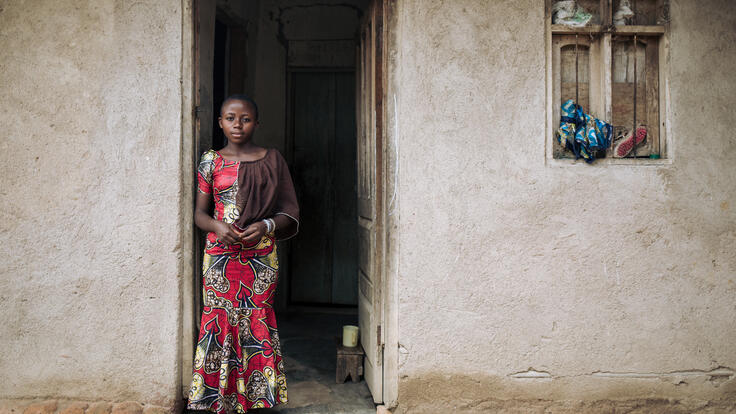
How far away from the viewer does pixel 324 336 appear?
442 centimetres

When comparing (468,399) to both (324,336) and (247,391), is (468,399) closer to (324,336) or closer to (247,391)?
(247,391)

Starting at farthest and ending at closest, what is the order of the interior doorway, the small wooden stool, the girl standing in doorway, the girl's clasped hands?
the interior doorway, the small wooden stool, the girl standing in doorway, the girl's clasped hands

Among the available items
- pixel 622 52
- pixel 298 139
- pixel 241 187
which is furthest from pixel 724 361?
pixel 298 139

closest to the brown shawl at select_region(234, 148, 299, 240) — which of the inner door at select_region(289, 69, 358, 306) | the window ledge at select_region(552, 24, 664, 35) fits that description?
the window ledge at select_region(552, 24, 664, 35)

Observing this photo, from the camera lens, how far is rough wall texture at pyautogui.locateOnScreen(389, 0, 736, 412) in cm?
281

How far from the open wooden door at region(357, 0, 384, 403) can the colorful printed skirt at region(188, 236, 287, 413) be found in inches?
23.4

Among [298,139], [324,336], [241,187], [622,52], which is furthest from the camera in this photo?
[298,139]

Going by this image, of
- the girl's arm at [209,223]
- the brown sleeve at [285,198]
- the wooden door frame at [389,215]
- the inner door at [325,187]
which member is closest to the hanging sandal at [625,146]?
the wooden door frame at [389,215]

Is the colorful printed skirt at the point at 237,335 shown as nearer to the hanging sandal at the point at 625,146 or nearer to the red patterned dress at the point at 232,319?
the red patterned dress at the point at 232,319

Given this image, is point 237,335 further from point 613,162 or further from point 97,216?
point 613,162

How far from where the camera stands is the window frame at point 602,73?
9.32 ft

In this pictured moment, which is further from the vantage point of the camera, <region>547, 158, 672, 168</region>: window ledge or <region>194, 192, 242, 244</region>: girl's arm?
<region>547, 158, 672, 168</region>: window ledge

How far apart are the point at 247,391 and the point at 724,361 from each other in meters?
2.68

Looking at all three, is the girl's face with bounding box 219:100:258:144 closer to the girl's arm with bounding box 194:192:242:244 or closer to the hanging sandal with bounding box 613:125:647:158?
the girl's arm with bounding box 194:192:242:244
